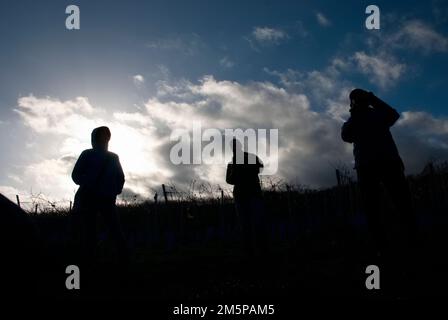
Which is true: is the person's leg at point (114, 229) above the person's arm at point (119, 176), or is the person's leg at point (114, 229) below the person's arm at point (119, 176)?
below

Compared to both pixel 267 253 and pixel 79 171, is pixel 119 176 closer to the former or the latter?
pixel 79 171

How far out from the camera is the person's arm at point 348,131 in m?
4.81

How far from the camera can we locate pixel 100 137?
215 inches

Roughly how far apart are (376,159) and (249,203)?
2.35 m

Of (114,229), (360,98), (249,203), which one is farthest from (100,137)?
(360,98)

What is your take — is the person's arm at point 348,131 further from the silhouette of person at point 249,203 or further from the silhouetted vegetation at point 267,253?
the silhouette of person at point 249,203

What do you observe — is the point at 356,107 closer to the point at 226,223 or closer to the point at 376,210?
the point at 376,210

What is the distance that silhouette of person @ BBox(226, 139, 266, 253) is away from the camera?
6207 millimetres

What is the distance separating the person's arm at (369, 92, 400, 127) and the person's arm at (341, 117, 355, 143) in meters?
0.34

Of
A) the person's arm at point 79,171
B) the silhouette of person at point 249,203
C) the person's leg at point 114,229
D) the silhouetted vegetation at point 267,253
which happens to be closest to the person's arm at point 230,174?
the silhouette of person at point 249,203

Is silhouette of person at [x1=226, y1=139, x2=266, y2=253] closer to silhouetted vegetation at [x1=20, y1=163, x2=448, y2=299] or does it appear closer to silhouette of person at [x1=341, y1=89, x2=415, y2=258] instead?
silhouetted vegetation at [x1=20, y1=163, x2=448, y2=299]

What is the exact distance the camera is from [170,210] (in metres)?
13.7
